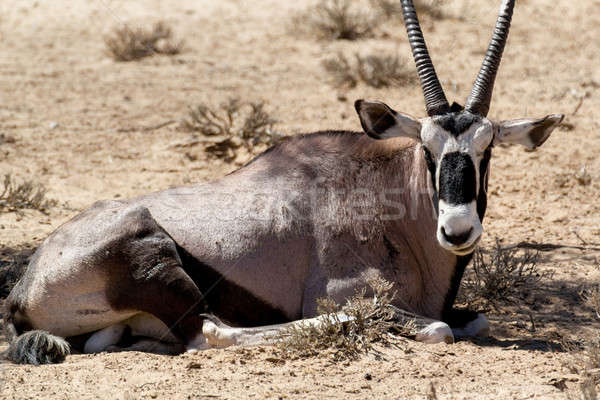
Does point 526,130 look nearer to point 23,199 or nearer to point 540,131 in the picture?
point 540,131

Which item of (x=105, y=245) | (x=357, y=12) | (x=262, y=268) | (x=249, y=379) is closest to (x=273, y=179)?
(x=262, y=268)

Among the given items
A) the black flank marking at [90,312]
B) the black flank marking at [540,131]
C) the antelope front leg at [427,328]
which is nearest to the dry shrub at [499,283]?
the antelope front leg at [427,328]

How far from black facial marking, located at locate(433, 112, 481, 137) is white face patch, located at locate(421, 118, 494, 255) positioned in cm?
1

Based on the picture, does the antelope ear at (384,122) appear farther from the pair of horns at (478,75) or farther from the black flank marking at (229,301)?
the black flank marking at (229,301)

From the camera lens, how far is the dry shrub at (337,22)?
44.4 feet

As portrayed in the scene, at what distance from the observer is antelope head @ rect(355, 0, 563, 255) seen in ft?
16.3

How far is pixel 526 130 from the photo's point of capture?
18.0ft

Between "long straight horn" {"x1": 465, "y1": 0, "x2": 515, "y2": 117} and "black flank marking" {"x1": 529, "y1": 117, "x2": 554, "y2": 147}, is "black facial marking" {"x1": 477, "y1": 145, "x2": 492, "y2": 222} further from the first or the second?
"black flank marking" {"x1": 529, "y1": 117, "x2": 554, "y2": 147}

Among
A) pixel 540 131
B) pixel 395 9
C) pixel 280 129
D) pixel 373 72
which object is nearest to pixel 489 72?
pixel 540 131

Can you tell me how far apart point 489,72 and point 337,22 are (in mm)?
8261

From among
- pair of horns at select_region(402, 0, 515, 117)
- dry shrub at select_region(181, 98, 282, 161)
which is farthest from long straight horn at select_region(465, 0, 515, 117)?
dry shrub at select_region(181, 98, 282, 161)

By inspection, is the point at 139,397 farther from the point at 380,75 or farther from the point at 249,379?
the point at 380,75

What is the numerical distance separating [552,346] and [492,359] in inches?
23.5

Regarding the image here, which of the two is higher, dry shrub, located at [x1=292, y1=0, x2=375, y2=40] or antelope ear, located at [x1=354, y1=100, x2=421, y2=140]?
dry shrub, located at [x1=292, y1=0, x2=375, y2=40]
